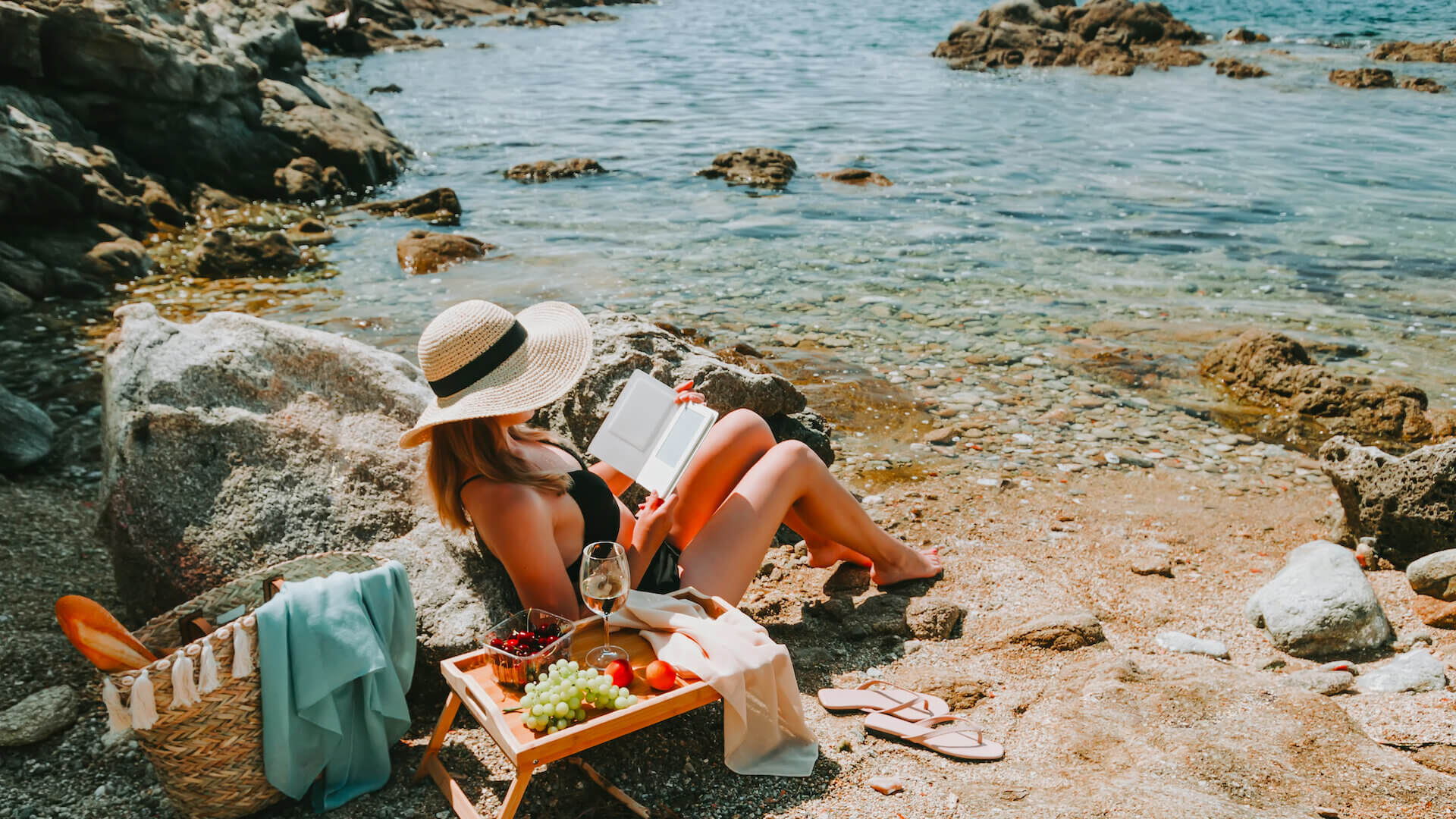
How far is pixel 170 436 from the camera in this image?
4.93m

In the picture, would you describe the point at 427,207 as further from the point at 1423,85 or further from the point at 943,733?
the point at 1423,85

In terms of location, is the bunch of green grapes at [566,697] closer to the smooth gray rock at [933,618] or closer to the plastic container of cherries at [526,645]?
the plastic container of cherries at [526,645]

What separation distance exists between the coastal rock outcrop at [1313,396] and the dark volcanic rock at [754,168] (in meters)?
10.9

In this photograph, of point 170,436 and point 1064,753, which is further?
point 170,436

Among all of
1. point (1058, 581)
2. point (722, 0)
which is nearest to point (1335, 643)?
point (1058, 581)

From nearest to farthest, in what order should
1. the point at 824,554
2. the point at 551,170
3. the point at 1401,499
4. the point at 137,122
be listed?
the point at 824,554
the point at 1401,499
the point at 137,122
the point at 551,170

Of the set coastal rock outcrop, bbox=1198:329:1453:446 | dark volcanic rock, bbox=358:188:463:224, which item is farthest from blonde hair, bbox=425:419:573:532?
dark volcanic rock, bbox=358:188:463:224

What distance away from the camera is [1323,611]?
17.6 feet

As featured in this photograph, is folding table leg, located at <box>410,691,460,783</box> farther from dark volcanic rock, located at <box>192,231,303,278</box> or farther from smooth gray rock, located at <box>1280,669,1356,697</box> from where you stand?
dark volcanic rock, located at <box>192,231,303,278</box>

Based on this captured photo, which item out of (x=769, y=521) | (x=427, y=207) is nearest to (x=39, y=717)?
(x=769, y=521)

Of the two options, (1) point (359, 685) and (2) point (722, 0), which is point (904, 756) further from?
(2) point (722, 0)

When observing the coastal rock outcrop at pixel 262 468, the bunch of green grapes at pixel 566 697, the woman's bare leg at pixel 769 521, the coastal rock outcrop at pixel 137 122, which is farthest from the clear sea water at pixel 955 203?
the bunch of green grapes at pixel 566 697

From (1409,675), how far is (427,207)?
620 inches

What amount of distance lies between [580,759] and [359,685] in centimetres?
91
